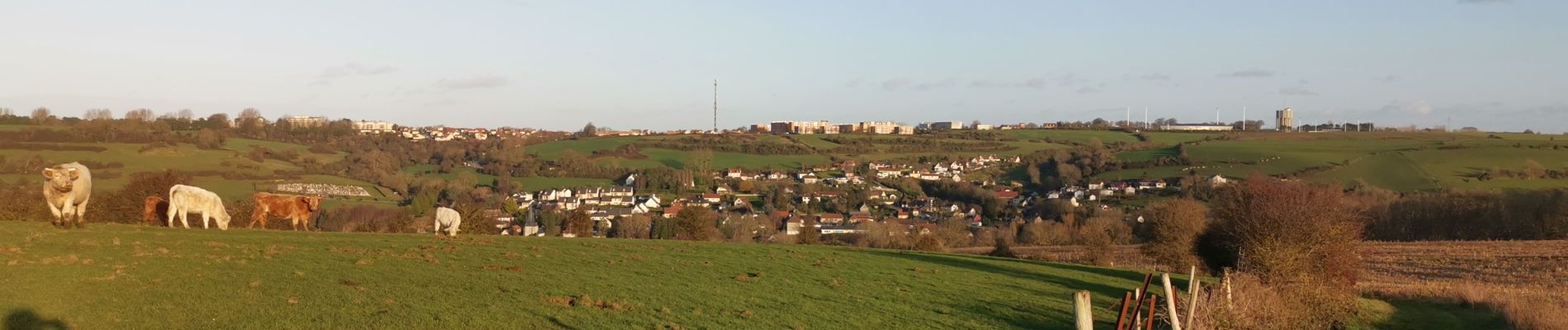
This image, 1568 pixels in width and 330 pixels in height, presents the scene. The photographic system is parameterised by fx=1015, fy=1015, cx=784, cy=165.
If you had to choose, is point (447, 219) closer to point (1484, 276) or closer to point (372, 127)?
point (1484, 276)

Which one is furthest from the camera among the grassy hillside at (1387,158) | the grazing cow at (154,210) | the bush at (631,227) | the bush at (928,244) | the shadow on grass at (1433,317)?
the grassy hillside at (1387,158)

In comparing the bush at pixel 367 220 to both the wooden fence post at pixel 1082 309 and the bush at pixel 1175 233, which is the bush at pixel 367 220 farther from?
the wooden fence post at pixel 1082 309

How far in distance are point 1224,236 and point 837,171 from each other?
315 feet

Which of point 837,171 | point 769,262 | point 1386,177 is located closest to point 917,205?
point 837,171

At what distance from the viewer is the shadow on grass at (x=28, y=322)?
11.1 m

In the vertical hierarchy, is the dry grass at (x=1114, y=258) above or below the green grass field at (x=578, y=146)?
below

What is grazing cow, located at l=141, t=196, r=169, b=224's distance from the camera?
27844 millimetres

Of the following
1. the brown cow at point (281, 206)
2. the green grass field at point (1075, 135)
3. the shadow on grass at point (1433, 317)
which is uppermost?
the green grass field at point (1075, 135)

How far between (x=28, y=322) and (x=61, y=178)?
1347cm

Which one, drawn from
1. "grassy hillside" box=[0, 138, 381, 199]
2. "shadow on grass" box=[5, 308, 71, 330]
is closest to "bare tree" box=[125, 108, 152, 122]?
"grassy hillside" box=[0, 138, 381, 199]

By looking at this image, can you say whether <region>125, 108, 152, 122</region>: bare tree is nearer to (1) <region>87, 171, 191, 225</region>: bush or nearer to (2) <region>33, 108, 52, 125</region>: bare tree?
(2) <region>33, 108, 52, 125</region>: bare tree

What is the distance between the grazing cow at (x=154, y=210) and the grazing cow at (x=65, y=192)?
4.70 meters

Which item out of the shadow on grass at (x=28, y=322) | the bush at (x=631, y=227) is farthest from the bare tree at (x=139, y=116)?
the shadow on grass at (x=28, y=322)

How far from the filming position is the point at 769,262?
2586 cm
